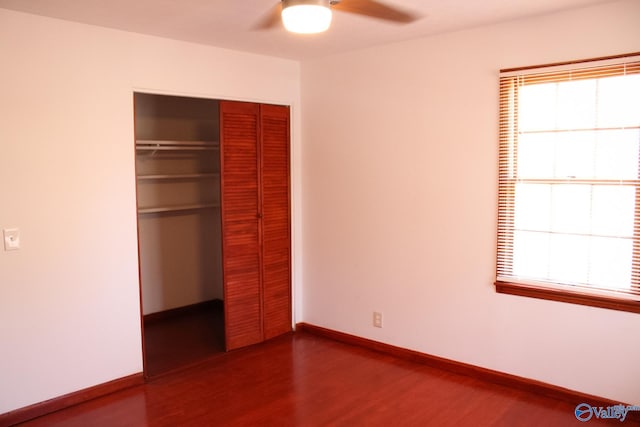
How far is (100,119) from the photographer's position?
3.27 metres

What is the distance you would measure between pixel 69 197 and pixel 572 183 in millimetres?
3187

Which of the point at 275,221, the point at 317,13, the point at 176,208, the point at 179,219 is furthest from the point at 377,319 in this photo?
the point at 317,13

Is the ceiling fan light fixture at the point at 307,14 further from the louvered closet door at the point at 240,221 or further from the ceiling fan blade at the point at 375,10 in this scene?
the louvered closet door at the point at 240,221

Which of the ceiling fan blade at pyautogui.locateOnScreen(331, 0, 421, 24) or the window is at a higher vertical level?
the ceiling fan blade at pyautogui.locateOnScreen(331, 0, 421, 24)

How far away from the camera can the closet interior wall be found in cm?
476

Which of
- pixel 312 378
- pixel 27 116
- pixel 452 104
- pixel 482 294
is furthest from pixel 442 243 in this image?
pixel 27 116

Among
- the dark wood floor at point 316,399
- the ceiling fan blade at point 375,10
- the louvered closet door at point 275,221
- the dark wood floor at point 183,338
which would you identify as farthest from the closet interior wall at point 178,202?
the ceiling fan blade at point 375,10

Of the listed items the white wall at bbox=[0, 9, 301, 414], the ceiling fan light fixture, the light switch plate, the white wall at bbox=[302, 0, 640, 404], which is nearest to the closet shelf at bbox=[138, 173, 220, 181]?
the white wall at bbox=[0, 9, 301, 414]

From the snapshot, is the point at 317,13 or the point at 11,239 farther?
the point at 11,239

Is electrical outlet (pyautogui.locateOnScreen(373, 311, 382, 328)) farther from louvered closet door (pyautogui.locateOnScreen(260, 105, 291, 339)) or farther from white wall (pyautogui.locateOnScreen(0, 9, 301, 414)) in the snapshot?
white wall (pyautogui.locateOnScreen(0, 9, 301, 414))

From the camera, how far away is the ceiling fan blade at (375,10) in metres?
2.77

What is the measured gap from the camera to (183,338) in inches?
174

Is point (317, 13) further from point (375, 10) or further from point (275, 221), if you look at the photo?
point (275, 221)

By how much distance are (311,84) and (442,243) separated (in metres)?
1.87
